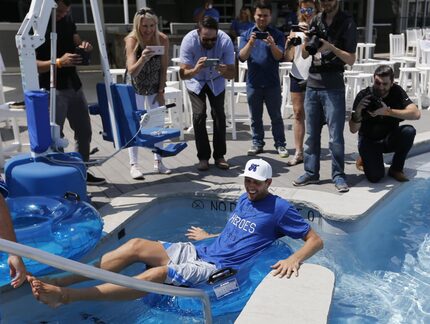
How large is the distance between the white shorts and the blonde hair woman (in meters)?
1.59

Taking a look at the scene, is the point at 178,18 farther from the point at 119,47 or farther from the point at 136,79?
the point at 136,79

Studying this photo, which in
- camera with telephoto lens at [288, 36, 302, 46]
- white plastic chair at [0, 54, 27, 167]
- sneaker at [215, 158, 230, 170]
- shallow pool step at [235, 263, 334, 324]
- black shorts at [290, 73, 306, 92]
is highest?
camera with telephoto lens at [288, 36, 302, 46]

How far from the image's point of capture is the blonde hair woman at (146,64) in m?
4.41

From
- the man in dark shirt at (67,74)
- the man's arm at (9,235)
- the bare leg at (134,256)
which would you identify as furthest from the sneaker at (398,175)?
the man's arm at (9,235)

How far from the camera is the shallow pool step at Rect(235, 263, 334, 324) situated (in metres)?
2.11

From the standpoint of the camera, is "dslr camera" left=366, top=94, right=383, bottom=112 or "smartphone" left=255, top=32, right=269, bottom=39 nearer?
"dslr camera" left=366, top=94, right=383, bottom=112

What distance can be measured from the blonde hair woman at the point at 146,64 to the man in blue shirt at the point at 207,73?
0.82 ft

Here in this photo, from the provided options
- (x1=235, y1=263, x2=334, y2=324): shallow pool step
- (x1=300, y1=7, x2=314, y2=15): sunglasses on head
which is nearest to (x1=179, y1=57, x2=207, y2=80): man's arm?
(x1=300, y1=7, x2=314, y2=15): sunglasses on head

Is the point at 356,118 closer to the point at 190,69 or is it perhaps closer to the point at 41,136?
the point at 190,69

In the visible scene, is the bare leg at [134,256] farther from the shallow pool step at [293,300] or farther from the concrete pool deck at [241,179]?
the concrete pool deck at [241,179]

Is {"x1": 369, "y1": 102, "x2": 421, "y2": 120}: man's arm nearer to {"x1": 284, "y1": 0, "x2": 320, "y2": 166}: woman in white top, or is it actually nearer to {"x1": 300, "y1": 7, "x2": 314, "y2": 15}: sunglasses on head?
{"x1": 284, "y1": 0, "x2": 320, "y2": 166}: woman in white top

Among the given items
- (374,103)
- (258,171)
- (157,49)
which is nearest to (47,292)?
(258,171)

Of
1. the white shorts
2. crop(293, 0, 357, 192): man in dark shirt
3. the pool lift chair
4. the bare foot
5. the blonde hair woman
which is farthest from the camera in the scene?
the blonde hair woman

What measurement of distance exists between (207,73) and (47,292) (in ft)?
9.83
